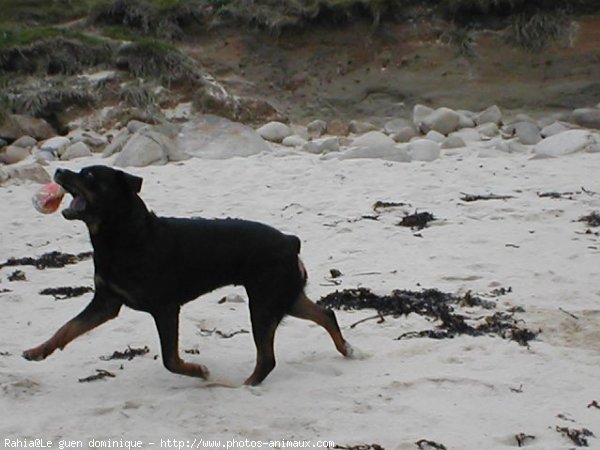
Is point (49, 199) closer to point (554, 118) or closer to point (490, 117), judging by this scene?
point (490, 117)

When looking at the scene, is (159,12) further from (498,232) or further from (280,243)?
(280,243)

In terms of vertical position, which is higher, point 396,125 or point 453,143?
point 453,143

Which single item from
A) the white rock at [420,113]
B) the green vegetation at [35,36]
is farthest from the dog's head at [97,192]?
the green vegetation at [35,36]

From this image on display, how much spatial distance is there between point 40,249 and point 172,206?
1.82 m

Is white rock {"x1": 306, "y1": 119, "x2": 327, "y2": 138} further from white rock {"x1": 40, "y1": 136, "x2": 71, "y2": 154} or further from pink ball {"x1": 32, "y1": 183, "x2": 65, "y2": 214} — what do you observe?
pink ball {"x1": 32, "y1": 183, "x2": 65, "y2": 214}

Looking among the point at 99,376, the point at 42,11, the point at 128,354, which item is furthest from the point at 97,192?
the point at 42,11

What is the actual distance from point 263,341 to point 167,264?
0.62 metres

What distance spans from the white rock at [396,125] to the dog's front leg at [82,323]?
10.1 metres

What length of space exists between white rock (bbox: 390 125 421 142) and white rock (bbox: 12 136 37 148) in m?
4.98

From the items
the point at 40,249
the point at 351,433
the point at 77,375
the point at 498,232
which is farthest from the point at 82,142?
the point at 351,433

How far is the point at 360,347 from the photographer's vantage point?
5.81 metres

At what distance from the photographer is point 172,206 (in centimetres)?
1023

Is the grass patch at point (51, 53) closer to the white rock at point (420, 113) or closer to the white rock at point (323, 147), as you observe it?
the white rock at point (420, 113)

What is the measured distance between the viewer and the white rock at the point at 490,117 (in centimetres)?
1505
